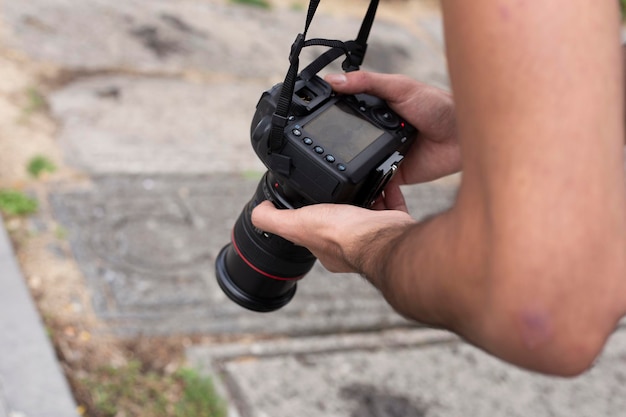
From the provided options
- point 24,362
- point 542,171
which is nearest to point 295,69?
point 542,171

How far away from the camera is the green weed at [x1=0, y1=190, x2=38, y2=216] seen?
3.08m

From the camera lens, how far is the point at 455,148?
6.61 feet

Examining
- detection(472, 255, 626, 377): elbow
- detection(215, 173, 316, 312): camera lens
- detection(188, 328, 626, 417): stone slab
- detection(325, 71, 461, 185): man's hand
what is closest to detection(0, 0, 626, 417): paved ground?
detection(188, 328, 626, 417): stone slab

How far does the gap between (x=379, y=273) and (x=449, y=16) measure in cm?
44

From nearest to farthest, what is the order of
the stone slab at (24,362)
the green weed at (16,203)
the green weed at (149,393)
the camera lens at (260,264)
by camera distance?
the camera lens at (260,264), the stone slab at (24,362), the green weed at (149,393), the green weed at (16,203)

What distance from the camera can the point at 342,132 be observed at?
1.66 metres

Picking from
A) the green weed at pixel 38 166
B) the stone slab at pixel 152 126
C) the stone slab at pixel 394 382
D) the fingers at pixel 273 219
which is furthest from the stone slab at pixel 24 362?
the fingers at pixel 273 219

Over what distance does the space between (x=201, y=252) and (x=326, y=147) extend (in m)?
1.67

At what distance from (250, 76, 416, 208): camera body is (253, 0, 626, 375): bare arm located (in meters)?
0.53

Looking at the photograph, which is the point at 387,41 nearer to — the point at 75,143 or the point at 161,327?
the point at 75,143

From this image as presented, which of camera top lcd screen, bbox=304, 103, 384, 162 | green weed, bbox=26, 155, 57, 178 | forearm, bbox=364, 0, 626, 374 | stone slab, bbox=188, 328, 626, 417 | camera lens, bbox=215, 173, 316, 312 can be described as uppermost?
forearm, bbox=364, 0, 626, 374

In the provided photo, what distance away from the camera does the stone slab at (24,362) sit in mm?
2445

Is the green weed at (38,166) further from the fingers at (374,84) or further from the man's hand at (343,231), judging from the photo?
the man's hand at (343,231)

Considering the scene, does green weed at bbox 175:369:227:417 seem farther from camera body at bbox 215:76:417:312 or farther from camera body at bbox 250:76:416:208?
camera body at bbox 250:76:416:208
